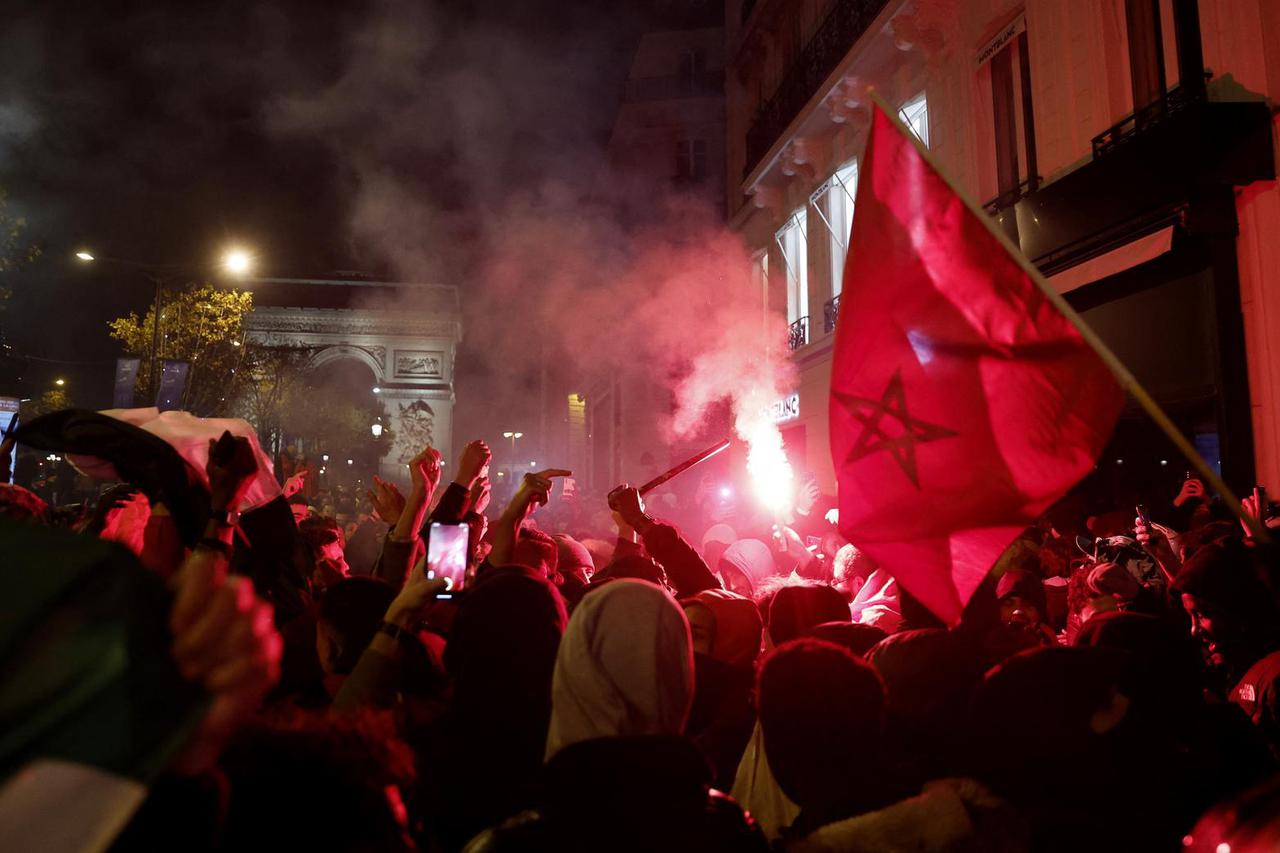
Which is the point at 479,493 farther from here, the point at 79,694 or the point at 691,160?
the point at 691,160

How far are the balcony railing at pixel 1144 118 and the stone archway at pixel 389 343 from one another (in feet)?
152

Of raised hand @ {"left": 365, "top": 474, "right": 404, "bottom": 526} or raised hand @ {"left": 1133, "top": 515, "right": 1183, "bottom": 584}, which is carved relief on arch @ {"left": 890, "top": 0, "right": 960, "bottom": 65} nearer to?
raised hand @ {"left": 1133, "top": 515, "right": 1183, "bottom": 584}

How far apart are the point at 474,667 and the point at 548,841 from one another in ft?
2.86

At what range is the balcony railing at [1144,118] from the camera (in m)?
8.00

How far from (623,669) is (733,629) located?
3.89 ft

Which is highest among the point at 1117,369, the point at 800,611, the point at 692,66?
the point at 692,66

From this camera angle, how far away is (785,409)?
1784 cm

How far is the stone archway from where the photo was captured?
173 ft

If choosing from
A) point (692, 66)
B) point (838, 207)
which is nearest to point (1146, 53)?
point (838, 207)

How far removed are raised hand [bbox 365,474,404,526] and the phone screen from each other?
0.60 meters

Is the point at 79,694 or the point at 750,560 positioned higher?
the point at 79,694

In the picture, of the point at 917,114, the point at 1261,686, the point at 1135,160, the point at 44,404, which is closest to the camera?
the point at 1261,686

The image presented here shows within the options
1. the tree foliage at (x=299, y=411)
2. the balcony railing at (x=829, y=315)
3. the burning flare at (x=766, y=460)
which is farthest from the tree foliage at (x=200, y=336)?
the balcony railing at (x=829, y=315)

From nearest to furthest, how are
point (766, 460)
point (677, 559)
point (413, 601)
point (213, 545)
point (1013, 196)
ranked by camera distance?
point (413, 601)
point (213, 545)
point (677, 559)
point (1013, 196)
point (766, 460)
